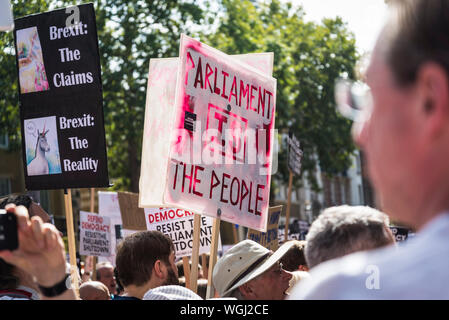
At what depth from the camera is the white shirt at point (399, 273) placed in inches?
39.3

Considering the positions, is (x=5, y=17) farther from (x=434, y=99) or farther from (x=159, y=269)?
(x=434, y=99)

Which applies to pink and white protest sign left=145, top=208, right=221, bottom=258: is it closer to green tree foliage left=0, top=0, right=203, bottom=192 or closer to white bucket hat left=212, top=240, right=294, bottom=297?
white bucket hat left=212, top=240, right=294, bottom=297

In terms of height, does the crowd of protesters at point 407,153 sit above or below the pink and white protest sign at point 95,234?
above

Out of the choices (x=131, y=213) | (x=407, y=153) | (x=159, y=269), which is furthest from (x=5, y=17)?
(x=131, y=213)

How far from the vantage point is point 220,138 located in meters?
5.47

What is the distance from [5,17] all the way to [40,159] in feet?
5.71

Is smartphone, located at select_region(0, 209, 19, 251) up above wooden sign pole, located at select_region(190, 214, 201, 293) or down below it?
above

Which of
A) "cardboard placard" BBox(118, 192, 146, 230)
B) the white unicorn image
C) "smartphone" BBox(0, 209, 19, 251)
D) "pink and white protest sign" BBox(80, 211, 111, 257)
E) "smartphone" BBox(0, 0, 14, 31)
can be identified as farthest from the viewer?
"pink and white protest sign" BBox(80, 211, 111, 257)

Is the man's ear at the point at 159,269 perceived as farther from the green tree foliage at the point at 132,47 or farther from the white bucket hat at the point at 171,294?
the green tree foliage at the point at 132,47

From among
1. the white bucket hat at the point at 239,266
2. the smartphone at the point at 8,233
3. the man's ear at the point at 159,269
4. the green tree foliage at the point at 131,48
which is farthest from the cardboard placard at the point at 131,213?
the green tree foliage at the point at 131,48

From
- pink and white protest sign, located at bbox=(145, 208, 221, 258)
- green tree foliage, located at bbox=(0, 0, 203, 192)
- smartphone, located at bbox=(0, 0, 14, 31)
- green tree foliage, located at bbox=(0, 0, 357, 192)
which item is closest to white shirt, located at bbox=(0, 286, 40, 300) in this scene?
smartphone, located at bbox=(0, 0, 14, 31)

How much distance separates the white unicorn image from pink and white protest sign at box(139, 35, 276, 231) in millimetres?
806

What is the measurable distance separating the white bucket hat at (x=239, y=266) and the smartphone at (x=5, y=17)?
5.49 feet

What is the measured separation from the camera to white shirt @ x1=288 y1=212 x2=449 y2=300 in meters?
1.00
